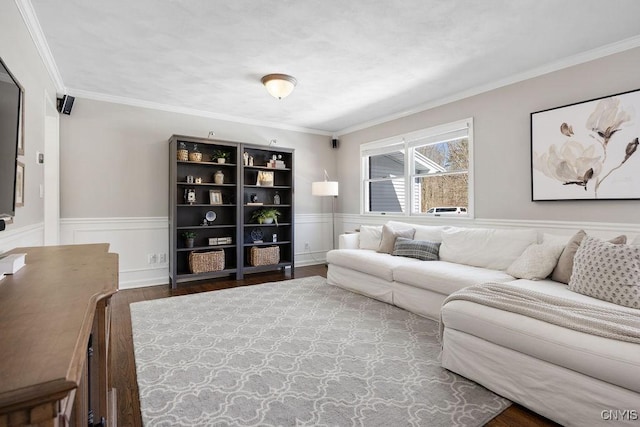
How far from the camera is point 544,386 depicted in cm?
167

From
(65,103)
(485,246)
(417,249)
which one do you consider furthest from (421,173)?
(65,103)

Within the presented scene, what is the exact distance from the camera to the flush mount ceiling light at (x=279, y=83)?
3.41m

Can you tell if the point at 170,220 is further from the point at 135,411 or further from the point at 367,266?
the point at 135,411

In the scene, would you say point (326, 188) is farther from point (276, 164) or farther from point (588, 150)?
point (588, 150)

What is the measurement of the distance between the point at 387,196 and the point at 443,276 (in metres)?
2.49

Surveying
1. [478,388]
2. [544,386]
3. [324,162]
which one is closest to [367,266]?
[478,388]

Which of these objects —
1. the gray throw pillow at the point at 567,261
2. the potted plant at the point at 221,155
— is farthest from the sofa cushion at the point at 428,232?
the potted plant at the point at 221,155

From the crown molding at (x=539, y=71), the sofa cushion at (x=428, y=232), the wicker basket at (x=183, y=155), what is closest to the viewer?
the crown molding at (x=539, y=71)

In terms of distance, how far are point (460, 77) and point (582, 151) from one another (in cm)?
137

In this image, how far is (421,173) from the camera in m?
4.64

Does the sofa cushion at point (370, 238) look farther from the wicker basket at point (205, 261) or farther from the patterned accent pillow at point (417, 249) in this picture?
the wicker basket at point (205, 261)

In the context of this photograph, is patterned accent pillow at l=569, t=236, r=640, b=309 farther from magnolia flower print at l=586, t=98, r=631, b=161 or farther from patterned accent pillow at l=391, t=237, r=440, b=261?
patterned accent pillow at l=391, t=237, r=440, b=261

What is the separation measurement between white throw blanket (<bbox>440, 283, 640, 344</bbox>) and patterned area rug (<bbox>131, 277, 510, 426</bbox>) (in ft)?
1.68

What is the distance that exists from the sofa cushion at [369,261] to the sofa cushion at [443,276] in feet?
0.36
